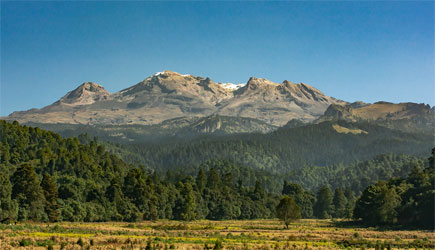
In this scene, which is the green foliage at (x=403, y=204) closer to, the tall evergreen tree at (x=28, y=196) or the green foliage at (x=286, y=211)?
the green foliage at (x=286, y=211)

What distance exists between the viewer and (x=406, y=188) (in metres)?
169

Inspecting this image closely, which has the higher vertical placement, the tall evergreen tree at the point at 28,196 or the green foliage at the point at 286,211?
the tall evergreen tree at the point at 28,196

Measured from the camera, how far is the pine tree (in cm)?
14325

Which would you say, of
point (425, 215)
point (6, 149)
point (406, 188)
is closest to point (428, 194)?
point (425, 215)

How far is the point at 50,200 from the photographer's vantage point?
148000mm

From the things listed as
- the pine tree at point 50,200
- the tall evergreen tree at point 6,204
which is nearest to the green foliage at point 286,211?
the pine tree at point 50,200

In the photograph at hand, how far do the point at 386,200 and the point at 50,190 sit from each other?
82973mm

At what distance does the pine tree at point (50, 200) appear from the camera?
143250mm

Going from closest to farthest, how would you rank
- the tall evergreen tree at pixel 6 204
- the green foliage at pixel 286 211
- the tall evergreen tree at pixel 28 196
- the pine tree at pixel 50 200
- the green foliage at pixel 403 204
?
the tall evergreen tree at pixel 6 204 → the tall evergreen tree at pixel 28 196 → the pine tree at pixel 50 200 → the green foliage at pixel 403 204 → the green foliage at pixel 286 211

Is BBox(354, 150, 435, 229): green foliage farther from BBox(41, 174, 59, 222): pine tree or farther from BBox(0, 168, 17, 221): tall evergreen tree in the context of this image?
BBox(0, 168, 17, 221): tall evergreen tree

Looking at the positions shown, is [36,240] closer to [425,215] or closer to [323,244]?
[323,244]

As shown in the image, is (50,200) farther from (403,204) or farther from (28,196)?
(403,204)

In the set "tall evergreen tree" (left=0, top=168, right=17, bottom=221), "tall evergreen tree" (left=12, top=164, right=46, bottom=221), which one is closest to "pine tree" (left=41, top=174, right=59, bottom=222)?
"tall evergreen tree" (left=12, top=164, right=46, bottom=221)

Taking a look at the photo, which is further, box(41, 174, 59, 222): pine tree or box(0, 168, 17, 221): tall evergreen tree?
box(41, 174, 59, 222): pine tree
